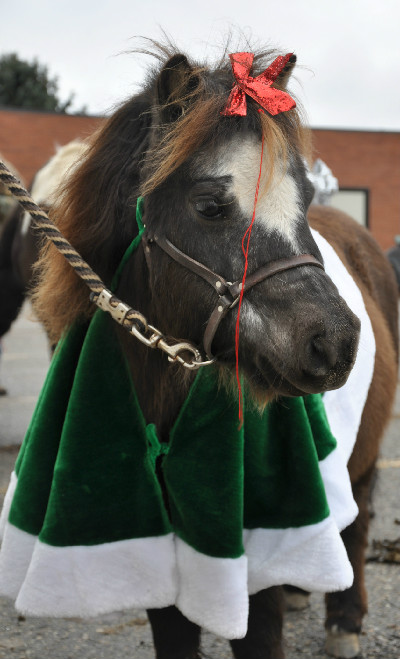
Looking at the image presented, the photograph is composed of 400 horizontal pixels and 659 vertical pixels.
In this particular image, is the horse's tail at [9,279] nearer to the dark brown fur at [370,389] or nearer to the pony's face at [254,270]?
the dark brown fur at [370,389]

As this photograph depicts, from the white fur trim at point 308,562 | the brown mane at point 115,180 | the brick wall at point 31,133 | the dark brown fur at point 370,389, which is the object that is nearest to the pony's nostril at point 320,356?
the brown mane at point 115,180

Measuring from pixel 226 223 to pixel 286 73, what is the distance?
0.58m

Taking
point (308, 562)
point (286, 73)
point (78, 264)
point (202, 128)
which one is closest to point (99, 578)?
point (308, 562)

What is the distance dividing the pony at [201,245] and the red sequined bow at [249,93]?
1.2 inches

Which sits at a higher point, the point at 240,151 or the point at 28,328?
the point at 240,151

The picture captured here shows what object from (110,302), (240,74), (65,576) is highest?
(240,74)

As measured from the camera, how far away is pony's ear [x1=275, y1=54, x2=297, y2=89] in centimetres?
204

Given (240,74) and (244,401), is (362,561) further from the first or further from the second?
(240,74)

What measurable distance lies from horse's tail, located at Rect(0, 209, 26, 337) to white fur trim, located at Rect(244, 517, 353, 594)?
3.54 metres

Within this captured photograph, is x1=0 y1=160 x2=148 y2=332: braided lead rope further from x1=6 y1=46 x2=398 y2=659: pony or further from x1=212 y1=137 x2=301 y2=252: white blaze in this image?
x1=212 y1=137 x2=301 y2=252: white blaze

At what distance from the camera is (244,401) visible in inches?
77.8

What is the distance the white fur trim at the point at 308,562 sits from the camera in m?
2.06

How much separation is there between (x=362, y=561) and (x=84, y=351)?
161 cm

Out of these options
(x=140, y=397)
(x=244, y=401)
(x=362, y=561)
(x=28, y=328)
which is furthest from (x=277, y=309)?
(x=28, y=328)
